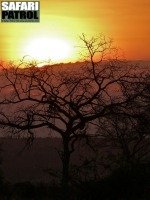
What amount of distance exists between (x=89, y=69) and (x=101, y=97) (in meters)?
1.22

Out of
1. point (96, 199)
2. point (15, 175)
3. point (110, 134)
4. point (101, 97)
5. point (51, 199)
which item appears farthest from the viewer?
point (15, 175)

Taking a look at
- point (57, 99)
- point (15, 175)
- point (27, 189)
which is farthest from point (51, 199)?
point (15, 175)

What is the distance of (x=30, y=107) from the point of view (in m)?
25.0

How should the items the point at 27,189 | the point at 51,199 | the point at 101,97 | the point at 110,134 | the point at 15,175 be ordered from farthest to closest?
1. the point at 15,175
2. the point at 110,134
3. the point at 27,189
4. the point at 51,199
5. the point at 101,97

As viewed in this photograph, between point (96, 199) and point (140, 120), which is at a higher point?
point (140, 120)

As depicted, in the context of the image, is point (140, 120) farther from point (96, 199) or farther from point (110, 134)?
point (110, 134)

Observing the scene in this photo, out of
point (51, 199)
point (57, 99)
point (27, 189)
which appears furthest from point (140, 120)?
point (27, 189)

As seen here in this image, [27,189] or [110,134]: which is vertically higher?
[110,134]

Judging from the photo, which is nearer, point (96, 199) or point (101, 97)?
point (96, 199)

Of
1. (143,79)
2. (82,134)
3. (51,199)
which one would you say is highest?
(143,79)

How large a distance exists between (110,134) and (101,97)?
10.6 meters

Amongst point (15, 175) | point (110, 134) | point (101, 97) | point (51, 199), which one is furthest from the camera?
point (15, 175)

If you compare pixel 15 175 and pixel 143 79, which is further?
pixel 15 175

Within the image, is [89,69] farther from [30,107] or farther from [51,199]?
[51,199]
